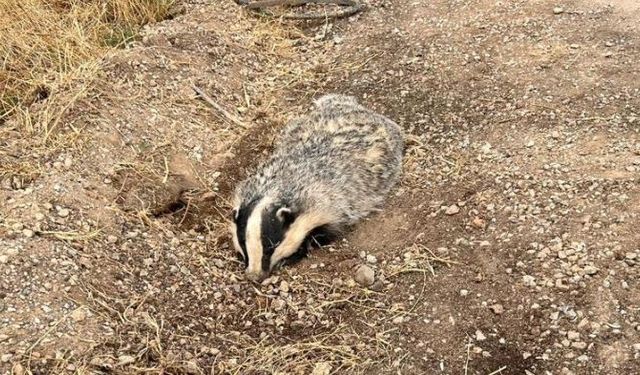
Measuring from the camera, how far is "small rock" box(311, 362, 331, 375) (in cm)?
375

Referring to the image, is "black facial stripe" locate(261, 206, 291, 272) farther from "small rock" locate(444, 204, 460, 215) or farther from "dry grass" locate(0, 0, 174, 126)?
"dry grass" locate(0, 0, 174, 126)

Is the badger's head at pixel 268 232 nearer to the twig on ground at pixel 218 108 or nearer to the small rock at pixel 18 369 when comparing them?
the twig on ground at pixel 218 108

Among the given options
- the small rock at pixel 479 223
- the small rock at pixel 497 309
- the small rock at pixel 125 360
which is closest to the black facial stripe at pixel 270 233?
the small rock at pixel 125 360

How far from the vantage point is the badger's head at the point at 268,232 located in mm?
4379

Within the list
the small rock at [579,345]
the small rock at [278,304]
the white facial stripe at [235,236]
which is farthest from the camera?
the white facial stripe at [235,236]

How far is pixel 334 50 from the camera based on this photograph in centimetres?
684

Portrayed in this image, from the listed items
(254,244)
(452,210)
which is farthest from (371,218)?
(254,244)

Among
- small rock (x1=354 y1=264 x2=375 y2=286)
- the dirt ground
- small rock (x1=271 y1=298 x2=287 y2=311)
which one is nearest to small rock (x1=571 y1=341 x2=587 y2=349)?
the dirt ground

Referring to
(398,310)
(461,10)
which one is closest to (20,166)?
(398,310)

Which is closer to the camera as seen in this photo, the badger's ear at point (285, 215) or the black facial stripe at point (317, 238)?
the badger's ear at point (285, 215)

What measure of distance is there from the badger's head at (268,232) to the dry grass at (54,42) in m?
1.66

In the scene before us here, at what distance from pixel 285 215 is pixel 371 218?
0.73 metres

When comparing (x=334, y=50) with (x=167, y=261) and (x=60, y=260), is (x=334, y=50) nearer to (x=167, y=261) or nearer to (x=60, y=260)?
(x=167, y=261)

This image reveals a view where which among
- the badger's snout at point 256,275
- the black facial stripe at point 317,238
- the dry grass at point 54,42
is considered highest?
the dry grass at point 54,42
